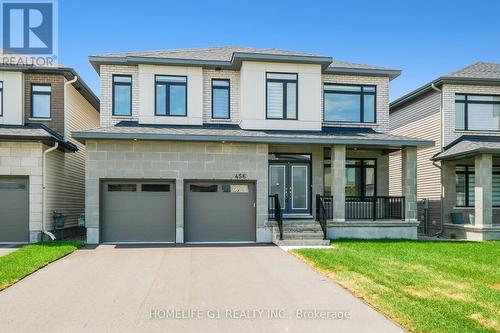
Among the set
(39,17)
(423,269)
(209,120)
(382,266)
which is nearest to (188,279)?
(382,266)

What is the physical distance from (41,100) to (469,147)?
16423 millimetres

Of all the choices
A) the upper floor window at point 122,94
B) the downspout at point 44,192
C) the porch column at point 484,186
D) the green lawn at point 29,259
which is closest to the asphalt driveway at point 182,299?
the green lawn at point 29,259

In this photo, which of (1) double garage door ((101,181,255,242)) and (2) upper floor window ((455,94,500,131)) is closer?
(1) double garage door ((101,181,255,242))

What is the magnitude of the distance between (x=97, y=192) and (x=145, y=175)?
162cm

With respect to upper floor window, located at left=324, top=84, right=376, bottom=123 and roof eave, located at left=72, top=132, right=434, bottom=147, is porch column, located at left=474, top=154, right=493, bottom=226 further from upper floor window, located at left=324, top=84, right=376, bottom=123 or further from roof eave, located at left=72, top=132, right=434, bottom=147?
upper floor window, located at left=324, top=84, right=376, bottom=123

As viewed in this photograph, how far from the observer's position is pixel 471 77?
17375 millimetres

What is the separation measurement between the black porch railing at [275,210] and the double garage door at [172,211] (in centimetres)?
80

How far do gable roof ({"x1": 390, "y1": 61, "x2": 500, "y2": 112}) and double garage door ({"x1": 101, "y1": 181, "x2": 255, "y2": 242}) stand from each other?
9.49 metres

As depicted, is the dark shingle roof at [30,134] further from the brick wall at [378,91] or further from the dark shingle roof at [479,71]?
the dark shingle roof at [479,71]

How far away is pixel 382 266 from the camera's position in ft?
30.7

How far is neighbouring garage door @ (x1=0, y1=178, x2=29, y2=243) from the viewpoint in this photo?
1385cm

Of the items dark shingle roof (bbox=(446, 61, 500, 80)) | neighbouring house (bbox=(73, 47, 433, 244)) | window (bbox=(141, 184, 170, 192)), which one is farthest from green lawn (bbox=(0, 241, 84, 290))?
dark shingle roof (bbox=(446, 61, 500, 80))

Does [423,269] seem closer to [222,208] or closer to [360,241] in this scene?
[360,241]

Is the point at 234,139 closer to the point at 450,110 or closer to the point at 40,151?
the point at 40,151
